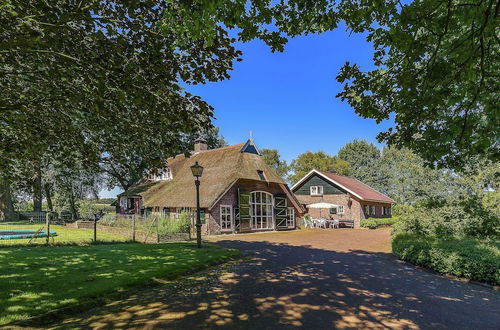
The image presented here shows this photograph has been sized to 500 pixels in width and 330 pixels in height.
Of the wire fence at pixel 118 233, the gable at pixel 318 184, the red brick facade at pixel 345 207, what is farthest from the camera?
the gable at pixel 318 184

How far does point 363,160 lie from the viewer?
63.5 meters

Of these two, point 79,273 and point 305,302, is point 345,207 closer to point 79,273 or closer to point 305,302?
point 305,302

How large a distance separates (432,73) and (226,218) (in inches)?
759

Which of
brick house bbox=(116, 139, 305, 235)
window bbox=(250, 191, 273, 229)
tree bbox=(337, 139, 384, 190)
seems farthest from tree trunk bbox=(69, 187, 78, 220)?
tree bbox=(337, 139, 384, 190)

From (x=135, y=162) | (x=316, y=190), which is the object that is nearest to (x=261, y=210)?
(x=316, y=190)

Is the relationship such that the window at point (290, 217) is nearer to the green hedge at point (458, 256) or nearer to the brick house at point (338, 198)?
the brick house at point (338, 198)

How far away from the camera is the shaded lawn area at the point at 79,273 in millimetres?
5798

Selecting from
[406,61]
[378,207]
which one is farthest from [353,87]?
[378,207]

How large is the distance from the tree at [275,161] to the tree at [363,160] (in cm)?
1519

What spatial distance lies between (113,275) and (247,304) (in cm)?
412

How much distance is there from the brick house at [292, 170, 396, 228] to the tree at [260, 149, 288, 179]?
66.4 ft

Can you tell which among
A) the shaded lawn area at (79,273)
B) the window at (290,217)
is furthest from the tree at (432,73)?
the window at (290,217)

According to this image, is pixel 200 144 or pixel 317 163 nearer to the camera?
pixel 200 144

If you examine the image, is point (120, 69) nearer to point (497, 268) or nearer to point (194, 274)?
point (194, 274)
